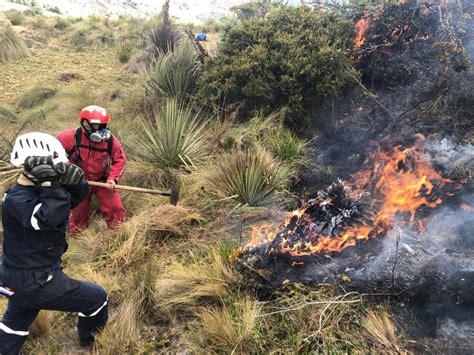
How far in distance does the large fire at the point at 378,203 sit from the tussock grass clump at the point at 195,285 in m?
0.37

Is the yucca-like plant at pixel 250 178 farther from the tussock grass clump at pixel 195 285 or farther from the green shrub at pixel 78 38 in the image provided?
the green shrub at pixel 78 38

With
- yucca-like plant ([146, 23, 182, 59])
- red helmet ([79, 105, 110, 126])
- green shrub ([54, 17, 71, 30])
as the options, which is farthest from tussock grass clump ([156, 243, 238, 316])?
green shrub ([54, 17, 71, 30])

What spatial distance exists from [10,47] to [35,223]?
10.9m

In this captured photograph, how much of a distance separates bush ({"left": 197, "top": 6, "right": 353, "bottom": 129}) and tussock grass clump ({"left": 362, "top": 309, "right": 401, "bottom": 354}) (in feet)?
11.4

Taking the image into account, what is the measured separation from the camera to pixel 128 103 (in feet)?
22.9

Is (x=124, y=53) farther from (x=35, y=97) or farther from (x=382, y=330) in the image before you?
(x=382, y=330)

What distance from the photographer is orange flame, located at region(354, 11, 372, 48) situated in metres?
5.93

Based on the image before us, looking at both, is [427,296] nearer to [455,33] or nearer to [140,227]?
[140,227]

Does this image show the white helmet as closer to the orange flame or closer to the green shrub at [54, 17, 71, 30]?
the orange flame

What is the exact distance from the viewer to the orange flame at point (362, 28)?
593 cm

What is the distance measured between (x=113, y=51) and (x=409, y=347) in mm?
12231

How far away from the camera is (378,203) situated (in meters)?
3.87

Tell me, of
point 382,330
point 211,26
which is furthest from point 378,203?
point 211,26

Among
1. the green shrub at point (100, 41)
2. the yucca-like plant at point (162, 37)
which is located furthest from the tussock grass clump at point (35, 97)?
the green shrub at point (100, 41)
